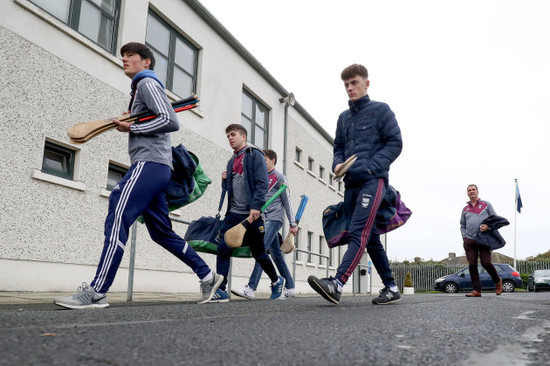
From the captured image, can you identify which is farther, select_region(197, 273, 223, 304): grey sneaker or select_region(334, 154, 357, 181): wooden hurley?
select_region(197, 273, 223, 304): grey sneaker

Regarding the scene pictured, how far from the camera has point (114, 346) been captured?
5.51 feet

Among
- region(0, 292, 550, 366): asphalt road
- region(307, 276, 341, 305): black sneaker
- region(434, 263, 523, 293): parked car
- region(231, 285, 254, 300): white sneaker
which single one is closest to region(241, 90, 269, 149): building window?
region(231, 285, 254, 300): white sneaker

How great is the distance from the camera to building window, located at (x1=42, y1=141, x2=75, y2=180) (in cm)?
762

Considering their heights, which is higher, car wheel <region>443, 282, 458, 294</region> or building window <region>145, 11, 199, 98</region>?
building window <region>145, 11, 199, 98</region>

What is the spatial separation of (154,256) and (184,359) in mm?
8415

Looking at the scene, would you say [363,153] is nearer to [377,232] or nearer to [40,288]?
[377,232]

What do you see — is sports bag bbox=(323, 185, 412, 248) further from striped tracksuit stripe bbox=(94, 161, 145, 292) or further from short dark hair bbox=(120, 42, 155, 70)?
short dark hair bbox=(120, 42, 155, 70)

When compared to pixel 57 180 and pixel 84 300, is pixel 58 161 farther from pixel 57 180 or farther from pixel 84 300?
pixel 84 300

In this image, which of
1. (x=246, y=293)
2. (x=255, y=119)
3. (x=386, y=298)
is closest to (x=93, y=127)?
(x=386, y=298)

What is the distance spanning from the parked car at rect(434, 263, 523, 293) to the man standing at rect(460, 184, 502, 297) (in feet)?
49.4

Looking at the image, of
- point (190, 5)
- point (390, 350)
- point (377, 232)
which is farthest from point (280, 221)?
point (190, 5)

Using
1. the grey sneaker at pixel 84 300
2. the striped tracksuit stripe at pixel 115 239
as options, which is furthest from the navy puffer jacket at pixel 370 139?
the grey sneaker at pixel 84 300

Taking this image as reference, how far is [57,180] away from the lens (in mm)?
7555

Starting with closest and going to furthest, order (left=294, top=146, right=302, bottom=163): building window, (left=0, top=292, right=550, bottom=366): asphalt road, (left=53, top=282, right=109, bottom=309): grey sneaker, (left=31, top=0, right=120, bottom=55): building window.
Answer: (left=0, top=292, right=550, bottom=366): asphalt road < (left=53, top=282, right=109, bottom=309): grey sneaker < (left=31, top=0, right=120, bottom=55): building window < (left=294, top=146, right=302, bottom=163): building window
